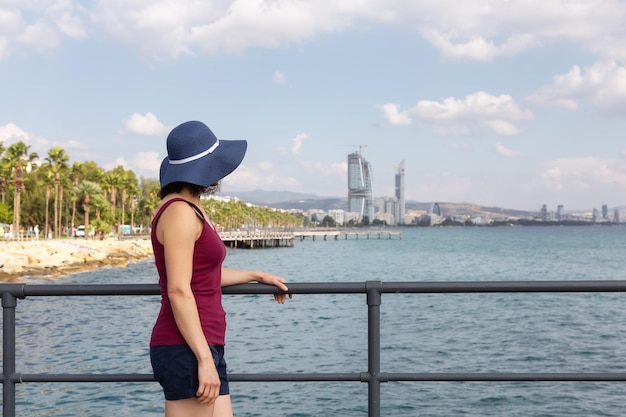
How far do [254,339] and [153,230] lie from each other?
22441 millimetres

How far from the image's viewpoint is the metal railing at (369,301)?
3215mm

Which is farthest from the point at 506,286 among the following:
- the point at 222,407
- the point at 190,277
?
the point at 190,277

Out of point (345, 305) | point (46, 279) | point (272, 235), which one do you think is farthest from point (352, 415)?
point (272, 235)

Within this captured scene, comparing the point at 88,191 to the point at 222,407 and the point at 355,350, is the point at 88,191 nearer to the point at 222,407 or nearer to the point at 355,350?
the point at 355,350

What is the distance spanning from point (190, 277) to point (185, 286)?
37mm

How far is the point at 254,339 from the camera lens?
80.8 ft

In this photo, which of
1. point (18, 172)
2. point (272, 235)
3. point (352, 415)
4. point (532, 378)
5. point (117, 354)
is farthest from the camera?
point (272, 235)

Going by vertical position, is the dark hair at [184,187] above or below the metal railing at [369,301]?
above

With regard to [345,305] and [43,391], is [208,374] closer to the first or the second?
[43,391]

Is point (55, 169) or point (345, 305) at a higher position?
point (55, 169)

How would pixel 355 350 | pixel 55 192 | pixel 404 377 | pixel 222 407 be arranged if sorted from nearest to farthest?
pixel 222 407, pixel 404 377, pixel 355 350, pixel 55 192

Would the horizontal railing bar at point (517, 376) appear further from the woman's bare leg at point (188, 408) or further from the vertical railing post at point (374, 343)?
the woman's bare leg at point (188, 408)

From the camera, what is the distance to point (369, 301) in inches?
130

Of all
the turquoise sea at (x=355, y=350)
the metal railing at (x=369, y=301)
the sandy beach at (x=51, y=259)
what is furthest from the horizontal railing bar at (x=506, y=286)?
the sandy beach at (x=51, y=259)
